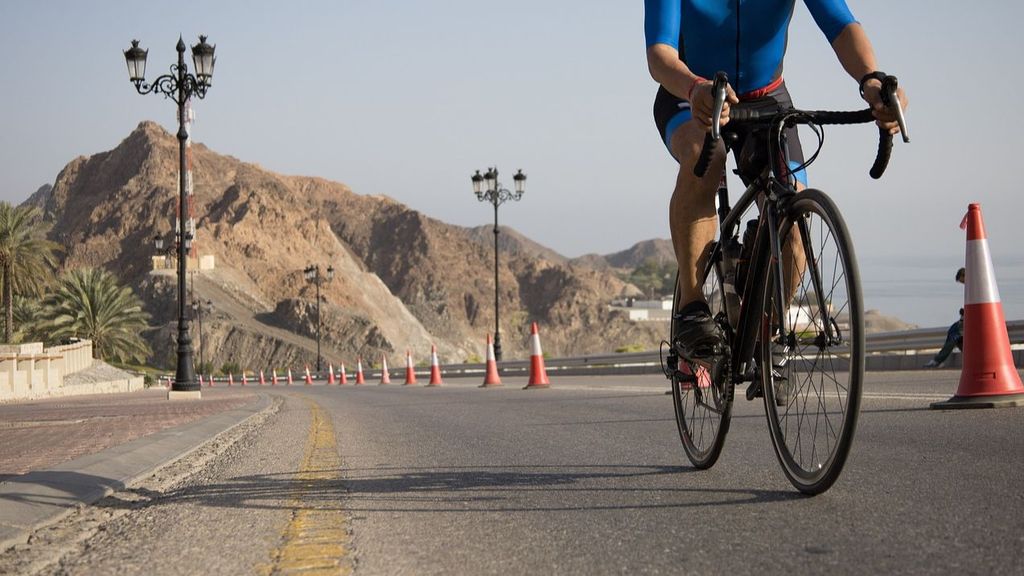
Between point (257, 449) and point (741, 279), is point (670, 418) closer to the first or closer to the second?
point (257, 449)

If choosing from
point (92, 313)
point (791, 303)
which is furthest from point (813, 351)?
point (92, 313)

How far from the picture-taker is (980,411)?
722cm

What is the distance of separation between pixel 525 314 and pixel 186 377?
155320mm

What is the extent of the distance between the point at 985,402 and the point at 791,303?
3.71 metres

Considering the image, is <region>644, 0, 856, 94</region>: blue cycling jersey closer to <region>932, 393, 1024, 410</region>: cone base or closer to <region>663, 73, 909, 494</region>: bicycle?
<region>663, 73, 909, 494</region>: bicycle

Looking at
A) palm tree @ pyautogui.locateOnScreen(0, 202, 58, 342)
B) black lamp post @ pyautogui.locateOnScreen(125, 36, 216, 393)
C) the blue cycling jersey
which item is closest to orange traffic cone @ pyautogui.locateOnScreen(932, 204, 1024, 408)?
the blue cycling jersey

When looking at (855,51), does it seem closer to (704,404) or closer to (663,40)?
(663,40)

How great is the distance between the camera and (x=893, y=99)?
4086 millimetres

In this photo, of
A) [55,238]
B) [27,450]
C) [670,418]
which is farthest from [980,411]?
[55,238]

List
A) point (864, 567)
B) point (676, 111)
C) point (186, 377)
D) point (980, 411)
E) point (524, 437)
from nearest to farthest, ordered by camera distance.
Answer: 1. point (864, 567)
2. point (676, 111)
3. point (980, 411)
4. point (524, 437)
5. point (186, 377)

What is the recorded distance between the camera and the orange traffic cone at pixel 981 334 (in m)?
7.62

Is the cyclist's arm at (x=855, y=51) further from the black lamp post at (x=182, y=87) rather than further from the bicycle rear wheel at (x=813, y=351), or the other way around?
the black lamp post at (x=182, y=87)

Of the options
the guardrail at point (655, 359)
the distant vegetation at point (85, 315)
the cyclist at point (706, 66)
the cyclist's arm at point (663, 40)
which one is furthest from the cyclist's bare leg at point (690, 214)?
the distant vegetation at point (85, 315)

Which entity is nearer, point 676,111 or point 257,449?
point 676,111
